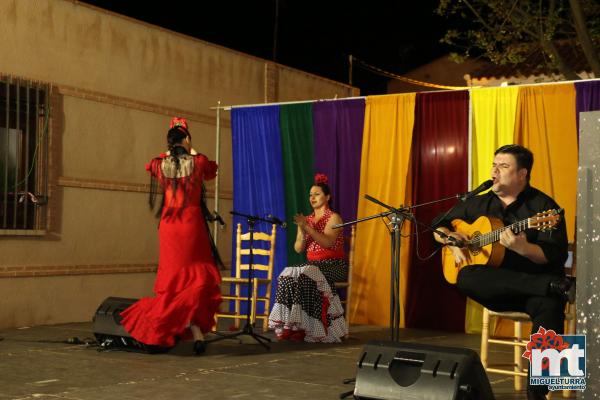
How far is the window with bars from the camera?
739 cm

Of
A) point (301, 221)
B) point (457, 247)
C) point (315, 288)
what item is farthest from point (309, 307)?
point (457, 247)

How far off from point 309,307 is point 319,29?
13.9 m

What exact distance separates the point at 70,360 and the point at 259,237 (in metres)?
2.56

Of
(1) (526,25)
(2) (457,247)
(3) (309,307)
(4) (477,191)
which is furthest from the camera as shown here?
(1) (526,25)

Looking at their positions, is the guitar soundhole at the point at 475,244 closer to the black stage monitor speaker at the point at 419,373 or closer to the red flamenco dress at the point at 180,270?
the black stage monitor speaker at the point at 419,373

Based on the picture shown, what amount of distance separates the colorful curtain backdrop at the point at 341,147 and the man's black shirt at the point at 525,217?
10.6ft

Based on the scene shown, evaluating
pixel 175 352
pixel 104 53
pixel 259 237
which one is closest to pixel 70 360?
pixel 175 352

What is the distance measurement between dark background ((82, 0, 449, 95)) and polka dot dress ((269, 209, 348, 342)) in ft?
25.3

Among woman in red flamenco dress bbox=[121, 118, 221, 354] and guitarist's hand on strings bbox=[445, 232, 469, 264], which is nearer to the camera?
guitarist's hand on strings bbox=[445, 232, 469, 264]

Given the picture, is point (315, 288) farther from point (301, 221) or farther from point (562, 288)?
point (562, 288)

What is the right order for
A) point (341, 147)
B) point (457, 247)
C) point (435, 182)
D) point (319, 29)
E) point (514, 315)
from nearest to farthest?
point (457, 247), point (514, 315), point (435, 182), point (341, 147), point (319, 29)
